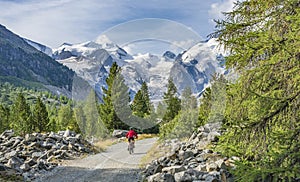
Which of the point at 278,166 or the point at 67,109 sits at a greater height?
the point at 67,109

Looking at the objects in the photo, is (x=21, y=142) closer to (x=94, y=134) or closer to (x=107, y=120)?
(x=94, y=134)

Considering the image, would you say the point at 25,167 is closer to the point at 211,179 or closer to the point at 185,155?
the point at 185,155

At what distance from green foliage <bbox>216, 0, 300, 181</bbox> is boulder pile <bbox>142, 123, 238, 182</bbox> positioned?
2.18 meters

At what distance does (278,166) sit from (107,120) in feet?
80.1

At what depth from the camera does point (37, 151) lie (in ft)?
65.2

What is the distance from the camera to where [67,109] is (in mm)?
89188

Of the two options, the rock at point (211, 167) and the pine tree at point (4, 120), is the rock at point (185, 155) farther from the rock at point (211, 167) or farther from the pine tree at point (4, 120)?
the pine tree at point (4, 120)

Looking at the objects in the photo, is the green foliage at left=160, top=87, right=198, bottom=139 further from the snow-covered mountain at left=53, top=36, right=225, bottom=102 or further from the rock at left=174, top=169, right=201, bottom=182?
the rock at left=174, top=169, right=201, bottom=182

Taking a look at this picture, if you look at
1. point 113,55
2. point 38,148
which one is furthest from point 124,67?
point 38,148

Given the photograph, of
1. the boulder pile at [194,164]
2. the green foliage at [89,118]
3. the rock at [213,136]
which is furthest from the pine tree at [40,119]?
the rock at [213,136]

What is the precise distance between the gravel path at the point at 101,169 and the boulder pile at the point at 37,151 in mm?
821

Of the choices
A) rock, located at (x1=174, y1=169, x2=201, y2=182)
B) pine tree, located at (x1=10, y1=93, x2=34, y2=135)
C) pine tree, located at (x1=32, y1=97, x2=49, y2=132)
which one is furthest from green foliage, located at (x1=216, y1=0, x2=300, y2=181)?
pine tree, located at (x1=32, y1=97, x2=49, y2=132)

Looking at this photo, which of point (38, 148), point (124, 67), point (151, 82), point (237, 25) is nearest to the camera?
point (237, 25)

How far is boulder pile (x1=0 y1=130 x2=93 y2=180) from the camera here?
16047mm
